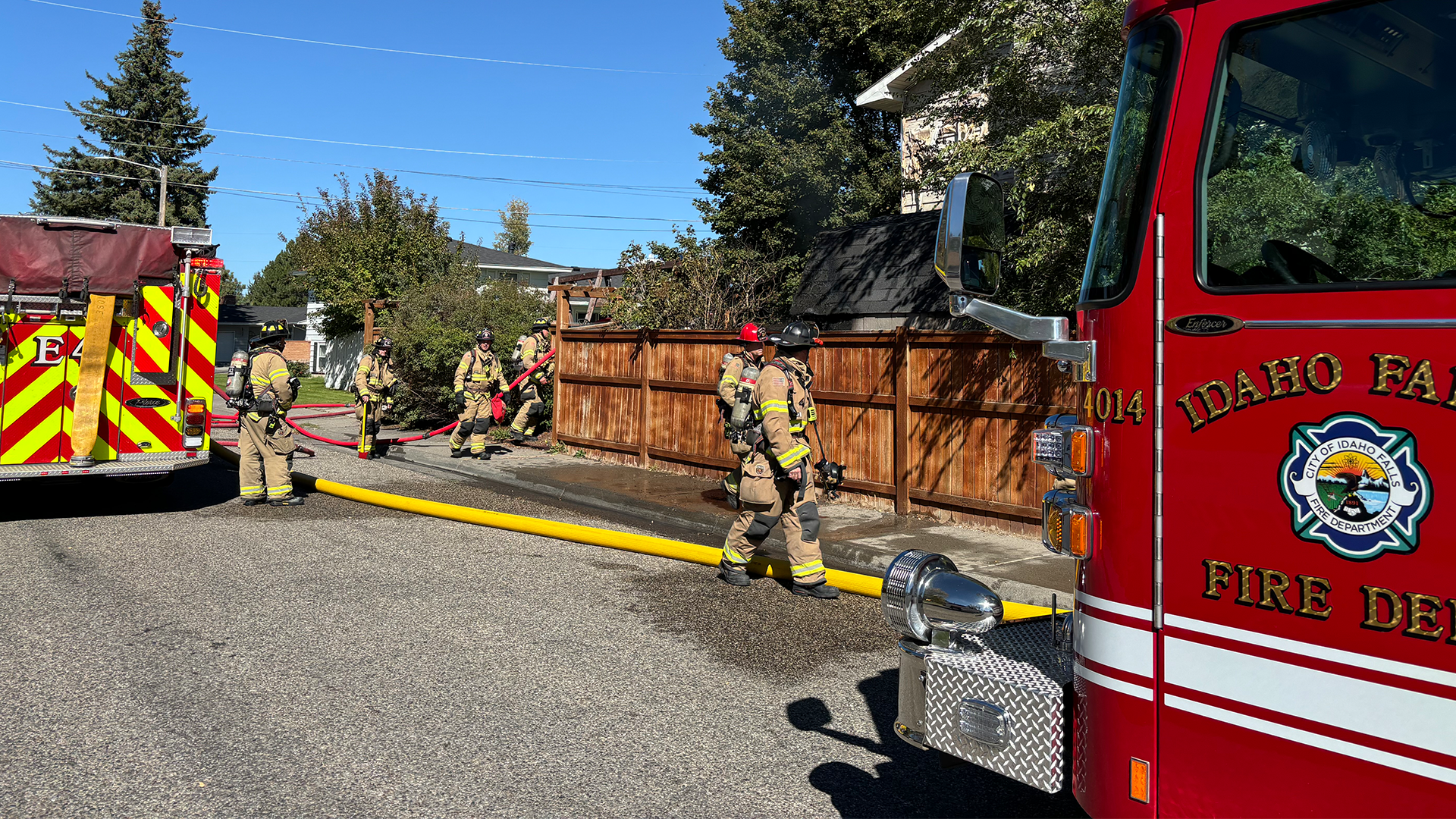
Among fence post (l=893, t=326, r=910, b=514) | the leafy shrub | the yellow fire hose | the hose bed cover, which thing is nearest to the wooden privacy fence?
fence post (l=893, t=326, r=910, b=514)

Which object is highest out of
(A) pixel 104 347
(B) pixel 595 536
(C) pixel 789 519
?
(A) pixel 104 347

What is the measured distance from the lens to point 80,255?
29.0 feet

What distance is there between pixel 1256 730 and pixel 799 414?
14.8ft

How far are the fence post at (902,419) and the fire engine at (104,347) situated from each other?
6420 mm

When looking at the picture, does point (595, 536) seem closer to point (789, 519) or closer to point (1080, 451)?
point (789, 519)

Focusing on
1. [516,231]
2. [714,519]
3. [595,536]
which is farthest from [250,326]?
[595,536]

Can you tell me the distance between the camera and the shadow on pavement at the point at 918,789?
3.62 meters

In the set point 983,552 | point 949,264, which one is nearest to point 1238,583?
point 949,264

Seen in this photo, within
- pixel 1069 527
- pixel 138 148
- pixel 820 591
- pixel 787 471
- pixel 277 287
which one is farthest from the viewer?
pixel 277 287

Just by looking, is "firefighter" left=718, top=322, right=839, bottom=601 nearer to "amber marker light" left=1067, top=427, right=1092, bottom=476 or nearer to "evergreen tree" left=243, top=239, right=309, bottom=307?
"amber marker light" left=1067, top=427, right=1092, bottom=476

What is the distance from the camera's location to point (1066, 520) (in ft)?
8.49

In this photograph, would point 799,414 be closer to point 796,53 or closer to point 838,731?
point 838,731

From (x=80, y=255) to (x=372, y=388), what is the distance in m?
5.04

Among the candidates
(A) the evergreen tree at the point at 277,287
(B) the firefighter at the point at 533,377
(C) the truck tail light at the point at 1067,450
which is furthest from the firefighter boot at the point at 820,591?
(A) the evergreen tree at the point at 277,287
